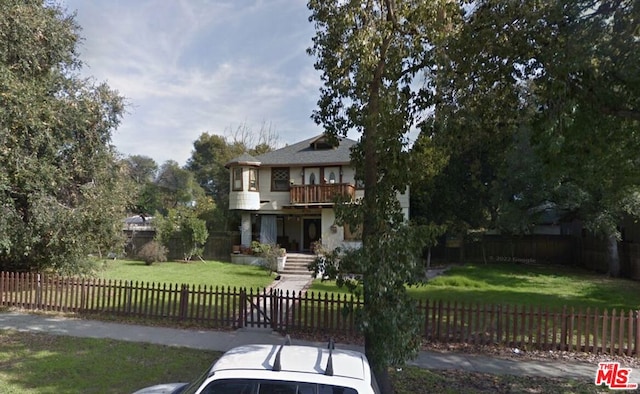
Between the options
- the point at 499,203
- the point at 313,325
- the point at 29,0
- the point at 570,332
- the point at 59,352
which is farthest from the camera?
the point at 499,203

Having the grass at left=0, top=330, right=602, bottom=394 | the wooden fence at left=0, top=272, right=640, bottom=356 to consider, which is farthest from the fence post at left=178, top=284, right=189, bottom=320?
the grass at left=0, top=330, right=602, bottom=394

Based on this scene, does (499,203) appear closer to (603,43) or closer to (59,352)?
(603,43)

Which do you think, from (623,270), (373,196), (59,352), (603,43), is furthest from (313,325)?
(623,270)

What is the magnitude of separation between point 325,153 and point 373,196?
1813cm

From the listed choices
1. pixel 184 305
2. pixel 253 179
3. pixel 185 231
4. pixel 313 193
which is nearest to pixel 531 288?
pixel 313 193

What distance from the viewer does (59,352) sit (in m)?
6.83

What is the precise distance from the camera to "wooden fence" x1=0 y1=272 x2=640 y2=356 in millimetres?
7637

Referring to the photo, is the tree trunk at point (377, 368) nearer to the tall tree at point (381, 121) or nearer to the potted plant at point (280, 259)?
the tall tree at point (381, 121)

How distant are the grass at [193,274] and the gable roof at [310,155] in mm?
6854

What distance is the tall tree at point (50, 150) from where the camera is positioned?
931cm

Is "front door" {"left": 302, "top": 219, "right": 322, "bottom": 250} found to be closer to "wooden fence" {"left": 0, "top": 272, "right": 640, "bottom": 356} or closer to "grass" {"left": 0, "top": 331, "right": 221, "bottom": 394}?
"wooden fence" {"left": 0, "top": 272, "right": 640, "bottom": 356}

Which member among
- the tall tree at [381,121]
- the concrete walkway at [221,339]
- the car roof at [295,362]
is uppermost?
the tall tree at [381,121]

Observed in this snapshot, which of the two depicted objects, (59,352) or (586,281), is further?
(586,281)

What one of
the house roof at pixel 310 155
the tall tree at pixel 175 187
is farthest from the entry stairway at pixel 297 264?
the tall tree at pixel 175 187
